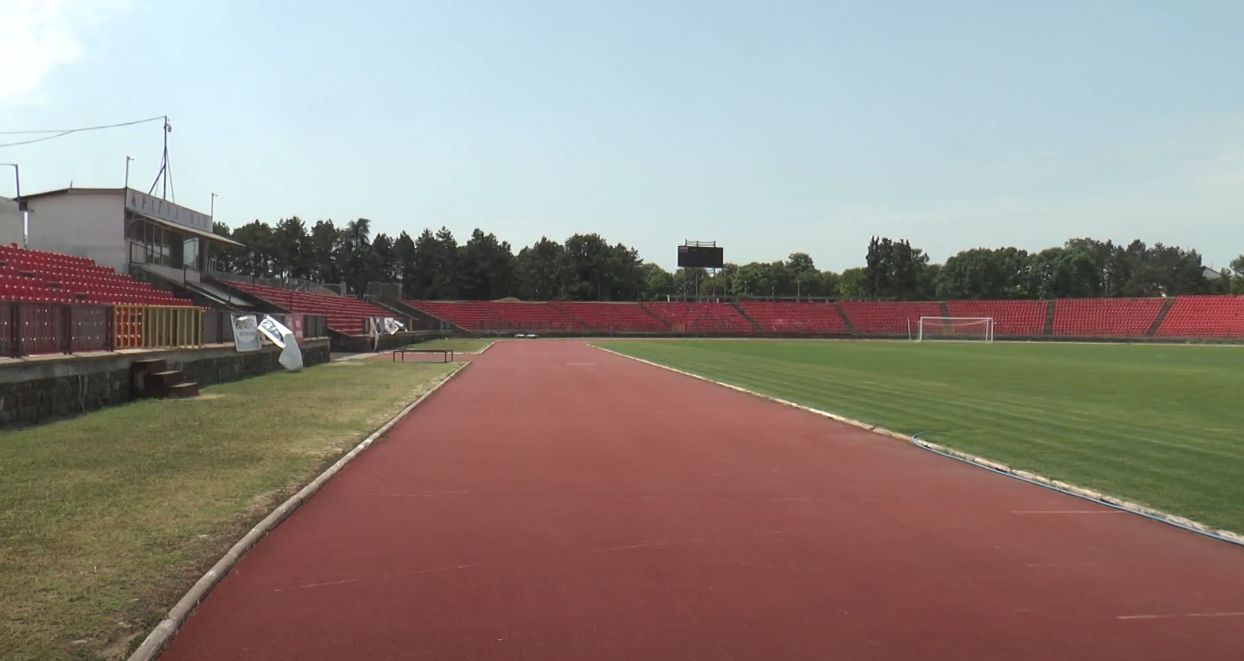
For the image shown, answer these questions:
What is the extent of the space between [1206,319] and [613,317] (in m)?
56.8

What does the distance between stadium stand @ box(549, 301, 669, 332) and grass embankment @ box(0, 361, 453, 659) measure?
7117cm

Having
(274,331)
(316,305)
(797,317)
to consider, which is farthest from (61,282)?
(797,317)

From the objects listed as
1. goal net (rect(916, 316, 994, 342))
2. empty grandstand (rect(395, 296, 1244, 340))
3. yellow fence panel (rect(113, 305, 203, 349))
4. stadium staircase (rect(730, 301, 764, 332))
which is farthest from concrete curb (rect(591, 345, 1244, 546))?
stadium staircase (rect(730, 301, 764, 332))

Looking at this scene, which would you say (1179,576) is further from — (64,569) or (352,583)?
(64,569)

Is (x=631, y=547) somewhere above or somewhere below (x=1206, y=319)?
below

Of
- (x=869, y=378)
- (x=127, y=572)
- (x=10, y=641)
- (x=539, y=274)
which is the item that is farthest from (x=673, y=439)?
(x=539, y=274)

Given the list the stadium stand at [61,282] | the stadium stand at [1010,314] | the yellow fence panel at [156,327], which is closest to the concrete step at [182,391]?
the yellow fence panel at [156,327]

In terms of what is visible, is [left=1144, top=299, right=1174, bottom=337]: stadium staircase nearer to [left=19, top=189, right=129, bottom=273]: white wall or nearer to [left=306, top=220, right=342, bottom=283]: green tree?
[left=19, top=189, right=129, bottom=273]: white wall

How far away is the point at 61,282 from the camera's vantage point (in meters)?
21.8

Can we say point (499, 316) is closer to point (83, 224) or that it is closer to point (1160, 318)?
point (83, 224)

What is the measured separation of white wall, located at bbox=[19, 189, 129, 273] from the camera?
3288 cm

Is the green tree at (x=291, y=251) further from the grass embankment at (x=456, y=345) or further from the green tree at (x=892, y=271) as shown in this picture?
the green tree at (x=892, y=271)

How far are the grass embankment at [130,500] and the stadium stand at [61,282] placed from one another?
6.69m

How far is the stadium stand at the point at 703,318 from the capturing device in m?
85.9
